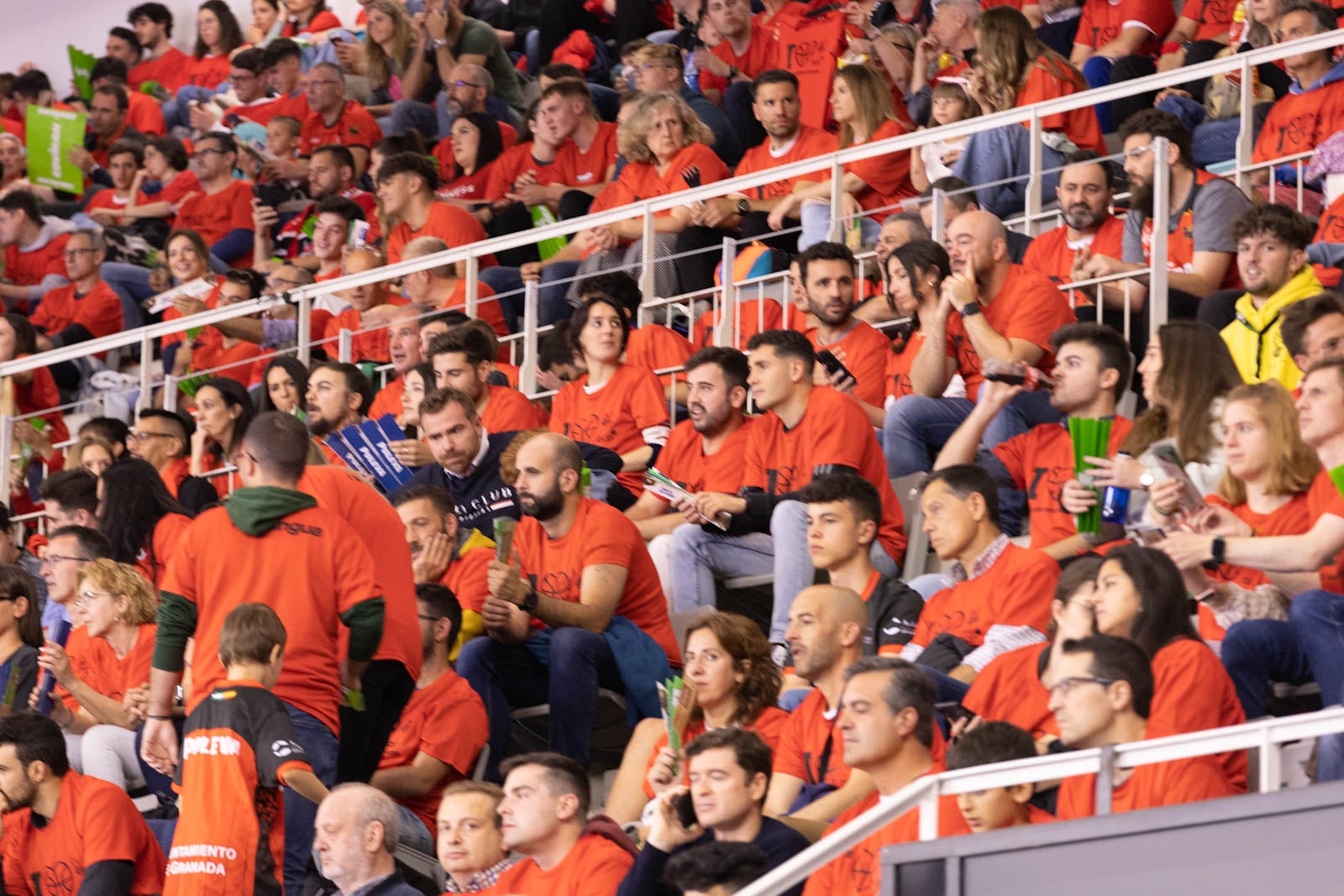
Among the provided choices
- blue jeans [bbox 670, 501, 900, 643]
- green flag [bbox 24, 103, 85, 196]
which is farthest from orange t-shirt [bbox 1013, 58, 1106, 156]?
green flag [bbox 24, 103, 85, 196]

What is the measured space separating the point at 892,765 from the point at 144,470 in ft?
12.2

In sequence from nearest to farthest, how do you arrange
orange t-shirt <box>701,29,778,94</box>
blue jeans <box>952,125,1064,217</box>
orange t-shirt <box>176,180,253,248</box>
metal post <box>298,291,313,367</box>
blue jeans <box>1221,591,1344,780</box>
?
blue jeans <box>1221,591,1344,780</box>, blue jeans <box>952,125,1064,217</box>, metal post <box>298,291,313,367</box>, orange t-shirt <box>701,29,778,94</box>, orange t-shirt <box>176,180,253,248</box>

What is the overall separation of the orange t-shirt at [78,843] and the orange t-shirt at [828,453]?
2037 mm

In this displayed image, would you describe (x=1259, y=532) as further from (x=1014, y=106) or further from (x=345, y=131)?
(x=345, y=131)

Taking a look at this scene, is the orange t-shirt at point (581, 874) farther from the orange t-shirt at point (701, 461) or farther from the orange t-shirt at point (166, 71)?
the orange t-shirt at point (166, 71)

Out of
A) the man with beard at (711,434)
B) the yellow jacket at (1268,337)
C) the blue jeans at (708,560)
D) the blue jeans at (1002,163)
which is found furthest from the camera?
the blue jeans at (1002,163)

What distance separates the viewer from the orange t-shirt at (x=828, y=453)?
7141 millimetres

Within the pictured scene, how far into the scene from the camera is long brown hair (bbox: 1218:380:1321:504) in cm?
589

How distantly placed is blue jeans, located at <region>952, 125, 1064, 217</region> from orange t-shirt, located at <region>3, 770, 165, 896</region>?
369 cm

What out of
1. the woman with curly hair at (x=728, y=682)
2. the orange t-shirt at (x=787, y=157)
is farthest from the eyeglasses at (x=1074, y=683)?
the orange t-shirt at (x=787, y=157)

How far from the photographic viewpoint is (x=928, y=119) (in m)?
9.79

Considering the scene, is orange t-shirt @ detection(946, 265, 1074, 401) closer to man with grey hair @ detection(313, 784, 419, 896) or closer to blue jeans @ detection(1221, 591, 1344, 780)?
blue jeans @ detection(1221, 591, 1344, 780)

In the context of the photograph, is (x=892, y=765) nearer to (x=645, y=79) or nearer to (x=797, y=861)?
(x=797, y=861)

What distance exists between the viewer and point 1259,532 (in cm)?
591
